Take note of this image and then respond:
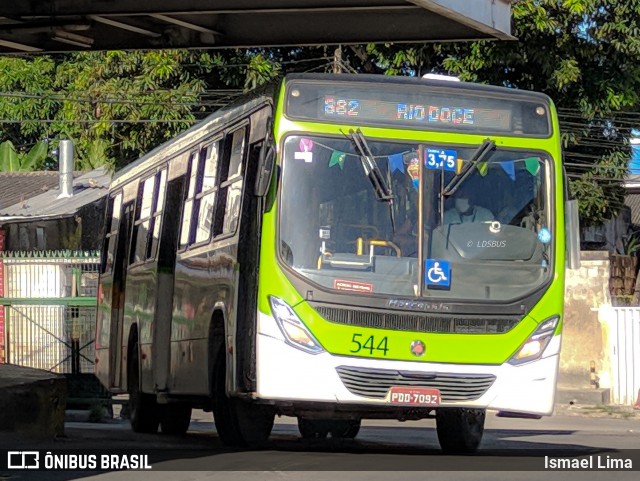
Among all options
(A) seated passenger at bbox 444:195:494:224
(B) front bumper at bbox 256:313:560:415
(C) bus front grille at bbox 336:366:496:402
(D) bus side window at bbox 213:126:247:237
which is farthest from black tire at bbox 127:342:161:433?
(A) seated passenger at bbox 444:195:494:224

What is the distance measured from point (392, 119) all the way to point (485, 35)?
9.84ft

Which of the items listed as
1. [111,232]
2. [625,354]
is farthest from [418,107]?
[625,354]

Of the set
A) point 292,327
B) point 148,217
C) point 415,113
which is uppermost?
point 415,113

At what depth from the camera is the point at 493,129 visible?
38.9 feet

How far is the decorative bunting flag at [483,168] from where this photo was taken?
1168cm

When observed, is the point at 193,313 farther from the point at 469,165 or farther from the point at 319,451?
the point at 469,165

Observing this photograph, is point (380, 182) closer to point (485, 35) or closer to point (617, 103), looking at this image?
point (485, 35)

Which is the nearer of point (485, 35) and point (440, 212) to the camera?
point (440, 212)

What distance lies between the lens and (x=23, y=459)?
10.9 metres

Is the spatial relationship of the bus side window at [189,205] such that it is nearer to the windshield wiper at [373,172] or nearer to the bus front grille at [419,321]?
the windshield wiper at [373,172]

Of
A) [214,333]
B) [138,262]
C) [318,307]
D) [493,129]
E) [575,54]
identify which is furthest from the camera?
[575,54]

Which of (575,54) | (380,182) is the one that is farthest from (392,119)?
(575,54)

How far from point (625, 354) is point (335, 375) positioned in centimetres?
1378

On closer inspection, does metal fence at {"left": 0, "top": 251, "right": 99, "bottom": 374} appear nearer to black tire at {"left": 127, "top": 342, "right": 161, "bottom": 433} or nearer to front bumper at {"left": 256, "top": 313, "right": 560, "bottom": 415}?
black tire at {"left": 127, "top": 342, "right": 161, "bottom": 433}
